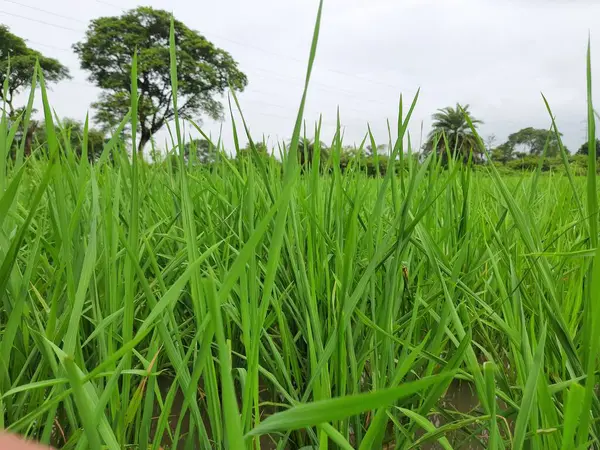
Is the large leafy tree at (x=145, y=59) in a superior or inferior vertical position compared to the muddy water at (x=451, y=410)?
superior

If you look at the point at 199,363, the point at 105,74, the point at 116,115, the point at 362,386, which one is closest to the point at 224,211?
the point at 362,386

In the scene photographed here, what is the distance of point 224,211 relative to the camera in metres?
0.69

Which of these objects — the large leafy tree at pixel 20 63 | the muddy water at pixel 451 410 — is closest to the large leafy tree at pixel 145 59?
the large leafy tree at pixel 20 63

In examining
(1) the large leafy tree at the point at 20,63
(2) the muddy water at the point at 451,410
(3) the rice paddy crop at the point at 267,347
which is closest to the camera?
(3) the rice paddy crop at the point at 267,347

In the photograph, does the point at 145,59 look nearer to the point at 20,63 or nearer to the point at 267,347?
the point at 20,63

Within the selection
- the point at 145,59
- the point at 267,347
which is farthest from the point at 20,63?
the point at 267,347

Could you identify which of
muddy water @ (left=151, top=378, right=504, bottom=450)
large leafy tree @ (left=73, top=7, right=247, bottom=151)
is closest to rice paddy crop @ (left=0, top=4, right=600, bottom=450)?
muddy water @ (left=151, top=378, right=504, bottom=450)

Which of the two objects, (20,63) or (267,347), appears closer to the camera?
(267,347)

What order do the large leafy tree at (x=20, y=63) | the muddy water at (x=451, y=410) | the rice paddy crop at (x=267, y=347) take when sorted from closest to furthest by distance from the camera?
the rice paddy crop at (x=267, y=347) → the muddy water at (x=451, y=410) → the large leafy tree at (x=20, y=63)

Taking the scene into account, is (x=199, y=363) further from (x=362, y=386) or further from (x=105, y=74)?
(x=105, y=74)

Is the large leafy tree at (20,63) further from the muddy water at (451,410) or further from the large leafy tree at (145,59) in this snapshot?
the muddy water at (451,410)

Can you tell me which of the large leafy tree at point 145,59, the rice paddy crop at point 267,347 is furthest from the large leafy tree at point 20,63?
the rice paddy crop at point 267,347

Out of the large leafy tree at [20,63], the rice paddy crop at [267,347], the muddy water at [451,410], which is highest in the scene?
the large leafy tree at [20,63]

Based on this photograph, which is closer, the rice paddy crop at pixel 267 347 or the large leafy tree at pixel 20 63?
the rice paddy crop at pixel 267 347
